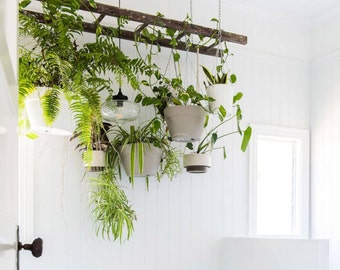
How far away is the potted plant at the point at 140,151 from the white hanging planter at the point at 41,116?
482 millimetres

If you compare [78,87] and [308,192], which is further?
[308,192]

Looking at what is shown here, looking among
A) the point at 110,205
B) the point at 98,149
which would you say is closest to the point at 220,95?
the point at 98,149

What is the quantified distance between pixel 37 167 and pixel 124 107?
657mm

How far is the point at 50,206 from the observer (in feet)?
8.99

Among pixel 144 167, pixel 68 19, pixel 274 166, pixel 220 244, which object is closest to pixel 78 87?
pixel 68 19

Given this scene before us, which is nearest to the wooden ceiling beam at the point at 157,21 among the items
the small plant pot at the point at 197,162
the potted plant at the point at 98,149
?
the potted plant at the point at 98,149

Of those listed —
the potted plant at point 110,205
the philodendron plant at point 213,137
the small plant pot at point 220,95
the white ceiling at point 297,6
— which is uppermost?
the white ceiling at point 297,6

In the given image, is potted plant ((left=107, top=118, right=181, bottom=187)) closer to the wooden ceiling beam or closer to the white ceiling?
the wooden ceiling beam

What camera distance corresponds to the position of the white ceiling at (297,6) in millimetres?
3396

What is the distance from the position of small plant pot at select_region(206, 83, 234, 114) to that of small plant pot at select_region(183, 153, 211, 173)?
12.5 inches

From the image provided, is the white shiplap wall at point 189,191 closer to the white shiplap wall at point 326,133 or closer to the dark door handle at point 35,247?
the white shiplap wall at point 326,133

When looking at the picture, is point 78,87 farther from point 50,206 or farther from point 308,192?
point 308,192

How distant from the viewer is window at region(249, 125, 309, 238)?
3545 millimetres

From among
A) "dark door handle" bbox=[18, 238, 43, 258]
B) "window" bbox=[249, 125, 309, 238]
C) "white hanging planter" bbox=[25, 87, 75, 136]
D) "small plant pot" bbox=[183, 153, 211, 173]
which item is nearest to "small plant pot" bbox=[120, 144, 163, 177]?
"small plant pot" bbox=[183, 153, 211, 173]
